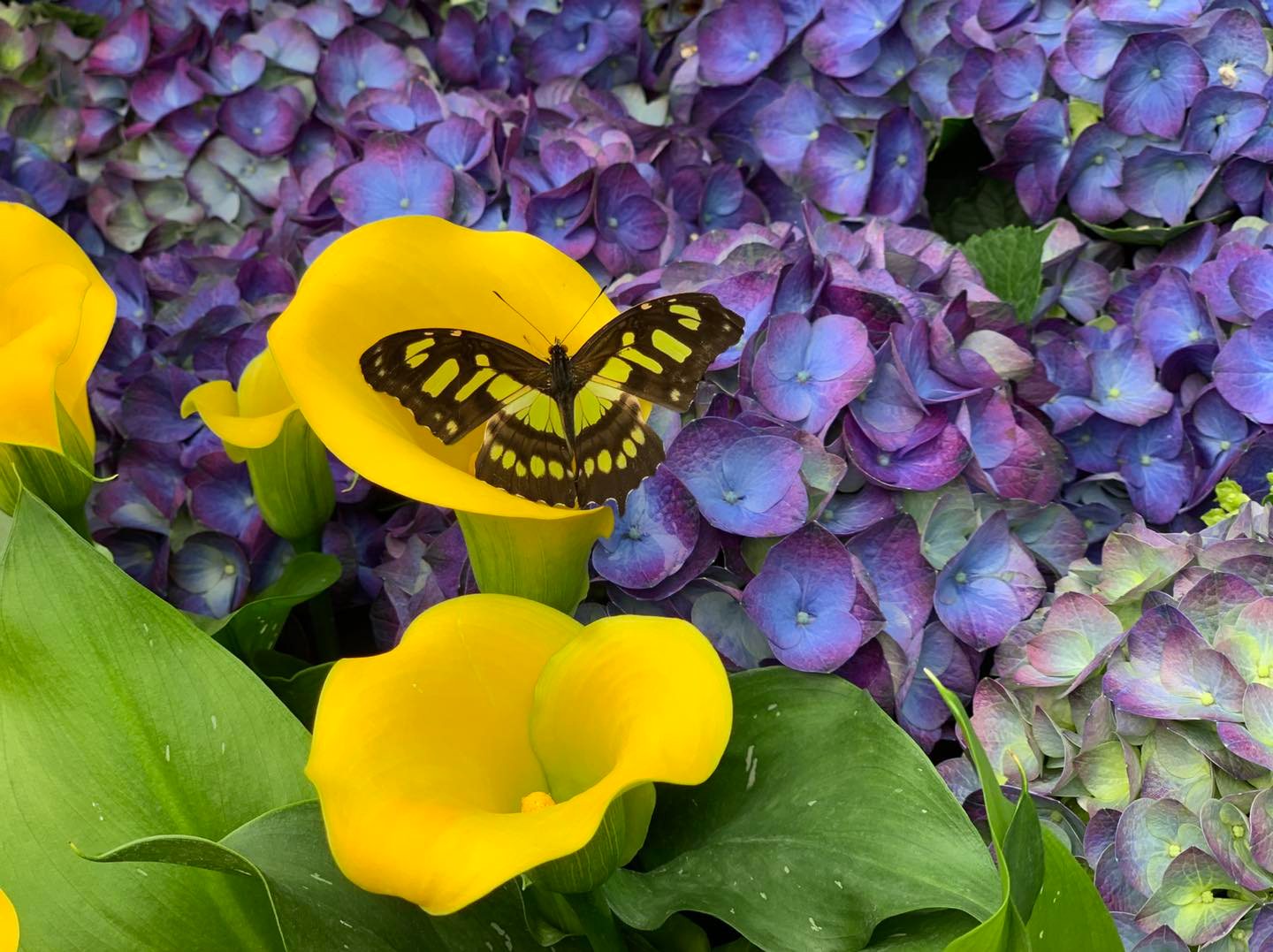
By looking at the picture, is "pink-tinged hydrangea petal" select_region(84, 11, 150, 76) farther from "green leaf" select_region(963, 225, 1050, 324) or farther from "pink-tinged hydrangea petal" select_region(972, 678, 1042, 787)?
"pink-tinged hydrangea petal" select_region(972, 678, 1042, 787)

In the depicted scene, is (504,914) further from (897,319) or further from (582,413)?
(897,319)

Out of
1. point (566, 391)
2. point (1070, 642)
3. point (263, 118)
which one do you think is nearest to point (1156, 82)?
point (1070, 642)

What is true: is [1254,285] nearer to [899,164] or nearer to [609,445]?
[899,164]

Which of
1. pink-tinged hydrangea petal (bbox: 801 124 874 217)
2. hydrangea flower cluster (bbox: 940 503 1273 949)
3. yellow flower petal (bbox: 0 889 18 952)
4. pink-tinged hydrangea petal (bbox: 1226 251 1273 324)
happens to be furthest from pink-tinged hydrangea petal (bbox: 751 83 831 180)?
yellow flower petal (bbox: 0 889 18 952)

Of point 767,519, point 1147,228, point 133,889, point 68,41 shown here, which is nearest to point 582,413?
point 767,519

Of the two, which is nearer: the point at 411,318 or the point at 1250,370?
the point at 411,318

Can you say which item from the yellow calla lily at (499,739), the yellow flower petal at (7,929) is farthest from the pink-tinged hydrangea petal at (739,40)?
the yellow flower petal at (7,929)
